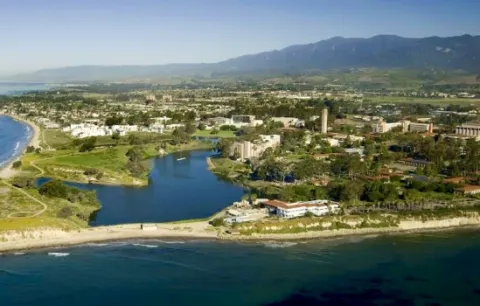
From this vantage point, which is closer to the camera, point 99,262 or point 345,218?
point 99,262

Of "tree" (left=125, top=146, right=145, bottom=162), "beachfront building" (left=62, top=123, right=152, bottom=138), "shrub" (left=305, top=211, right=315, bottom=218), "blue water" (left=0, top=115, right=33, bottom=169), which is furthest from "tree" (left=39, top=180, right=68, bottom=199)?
"beachfront building" (left=62, top=123, right=152, bottom=138)

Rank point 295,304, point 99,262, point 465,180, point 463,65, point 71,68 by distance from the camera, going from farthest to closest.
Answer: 1. point 71,68
2. point 463,65
3. point 465,180
4. point 99,262
5. point 295,304

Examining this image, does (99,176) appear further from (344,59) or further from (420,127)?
(344,59)

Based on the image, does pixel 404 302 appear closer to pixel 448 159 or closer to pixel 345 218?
pixel 345 218

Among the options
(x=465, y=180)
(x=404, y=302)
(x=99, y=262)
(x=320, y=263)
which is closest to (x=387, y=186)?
(x=465, y=180)

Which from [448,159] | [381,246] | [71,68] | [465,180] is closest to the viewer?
[381,246]

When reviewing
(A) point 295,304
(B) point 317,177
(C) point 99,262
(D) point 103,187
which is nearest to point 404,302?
(A) point 295,304

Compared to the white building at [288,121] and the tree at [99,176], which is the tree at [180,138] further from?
the tree at [99,176]

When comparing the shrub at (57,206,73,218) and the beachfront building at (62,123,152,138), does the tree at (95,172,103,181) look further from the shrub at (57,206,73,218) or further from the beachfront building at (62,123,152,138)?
the beachfront building at (62,123,152,138)
